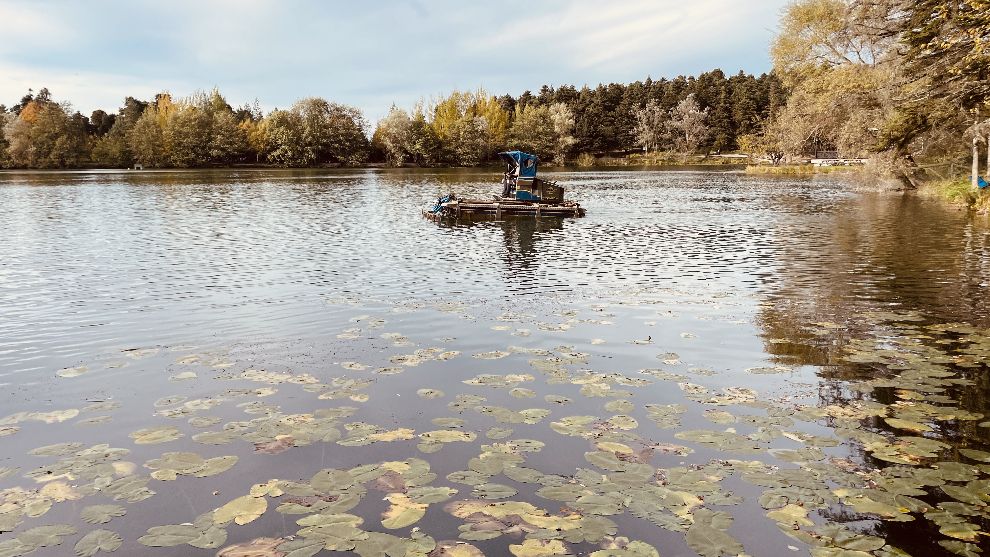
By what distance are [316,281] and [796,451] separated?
15.0 metres

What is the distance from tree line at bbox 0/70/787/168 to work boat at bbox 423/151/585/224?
89423 millimetres

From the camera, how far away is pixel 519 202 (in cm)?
3950

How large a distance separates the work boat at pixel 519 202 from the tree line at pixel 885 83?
1936 centimetres

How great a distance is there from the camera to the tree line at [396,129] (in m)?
123

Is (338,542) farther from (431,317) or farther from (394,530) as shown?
(431,317)

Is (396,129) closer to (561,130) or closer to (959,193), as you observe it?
(561,130)

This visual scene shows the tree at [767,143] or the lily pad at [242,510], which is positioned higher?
the tree at [767,143]

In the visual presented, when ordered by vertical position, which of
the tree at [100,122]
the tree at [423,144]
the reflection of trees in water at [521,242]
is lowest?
the reflection of trees in water at [521,242]

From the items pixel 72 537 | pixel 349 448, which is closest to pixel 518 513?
pixel 349 448

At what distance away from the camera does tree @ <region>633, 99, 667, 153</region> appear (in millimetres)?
145000

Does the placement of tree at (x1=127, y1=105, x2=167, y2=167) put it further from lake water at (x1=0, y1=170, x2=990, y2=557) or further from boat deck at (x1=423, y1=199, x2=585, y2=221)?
lake water at (x1=0, y1=170, x2=990, y2=557)

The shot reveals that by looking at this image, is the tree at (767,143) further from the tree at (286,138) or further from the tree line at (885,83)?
the tree at (286,138)

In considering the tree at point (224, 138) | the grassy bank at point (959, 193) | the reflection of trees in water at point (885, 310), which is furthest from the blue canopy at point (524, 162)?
the tree at point (224, 138)

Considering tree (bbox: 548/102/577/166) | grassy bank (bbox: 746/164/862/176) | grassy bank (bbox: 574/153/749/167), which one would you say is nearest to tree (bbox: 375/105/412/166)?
tree (bbox: 548/102/577/166)
